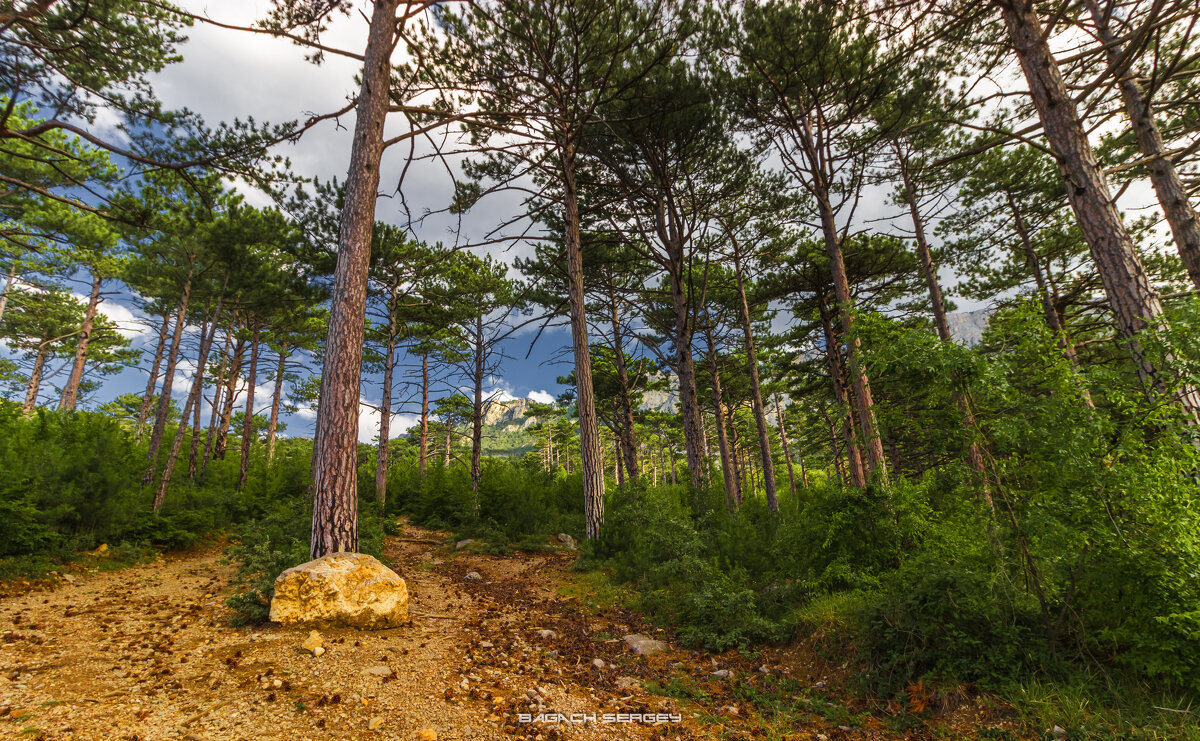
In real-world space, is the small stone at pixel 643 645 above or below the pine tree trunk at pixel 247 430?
below

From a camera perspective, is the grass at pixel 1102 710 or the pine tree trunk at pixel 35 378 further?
the pine tree trunk at pixel 35 378

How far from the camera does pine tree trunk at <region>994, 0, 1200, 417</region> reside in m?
4.71

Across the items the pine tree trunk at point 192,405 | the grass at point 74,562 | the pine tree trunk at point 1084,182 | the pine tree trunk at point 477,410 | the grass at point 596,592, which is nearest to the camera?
the pine tree trunk at point 1084,182

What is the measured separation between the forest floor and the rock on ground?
0.14 meters

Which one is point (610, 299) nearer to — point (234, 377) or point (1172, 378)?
point (1172, 378)

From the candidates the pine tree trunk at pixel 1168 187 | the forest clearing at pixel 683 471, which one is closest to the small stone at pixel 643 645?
the forest clearing at pixel 683 471

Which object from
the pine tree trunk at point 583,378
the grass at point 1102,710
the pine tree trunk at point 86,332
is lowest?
the grass at point 1102,710

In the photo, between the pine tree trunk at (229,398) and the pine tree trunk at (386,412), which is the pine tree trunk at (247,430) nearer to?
the pine tree trunk at (229,398)

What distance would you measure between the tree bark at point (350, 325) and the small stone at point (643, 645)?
11.1 ft

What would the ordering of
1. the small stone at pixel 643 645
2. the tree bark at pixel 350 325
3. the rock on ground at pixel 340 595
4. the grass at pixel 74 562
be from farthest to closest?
the grass at pixel 74 562
the tree bark at pixel 350 325
the small stone at pixel 643 645
the rock on ground at pixel 340 595

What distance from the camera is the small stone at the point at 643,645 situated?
4379mm

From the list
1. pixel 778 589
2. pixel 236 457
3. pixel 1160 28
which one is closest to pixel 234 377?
pixel 236 457

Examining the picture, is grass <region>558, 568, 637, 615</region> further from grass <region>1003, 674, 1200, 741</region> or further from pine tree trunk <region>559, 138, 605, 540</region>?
grass <region>1003, 674, 1200, 741</region>

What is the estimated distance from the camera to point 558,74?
8.35 meters
